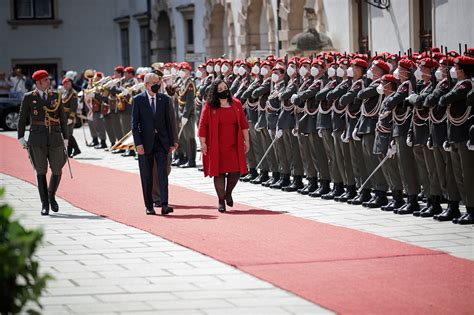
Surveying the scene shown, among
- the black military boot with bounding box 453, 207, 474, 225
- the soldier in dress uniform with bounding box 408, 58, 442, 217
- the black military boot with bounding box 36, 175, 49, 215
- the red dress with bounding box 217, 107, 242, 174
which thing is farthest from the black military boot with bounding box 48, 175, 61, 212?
the black military boot with bounding box 453, 207, 474, 225

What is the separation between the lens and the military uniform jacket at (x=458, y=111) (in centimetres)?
1340

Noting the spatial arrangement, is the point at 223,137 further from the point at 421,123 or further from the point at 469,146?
the point at 469,146

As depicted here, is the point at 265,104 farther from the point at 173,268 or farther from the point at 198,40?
the point at 198,40

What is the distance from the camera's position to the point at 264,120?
749 inches

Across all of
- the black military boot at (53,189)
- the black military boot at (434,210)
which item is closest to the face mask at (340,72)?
the black military boot at (434,210)

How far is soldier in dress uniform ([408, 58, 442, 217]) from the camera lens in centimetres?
1423

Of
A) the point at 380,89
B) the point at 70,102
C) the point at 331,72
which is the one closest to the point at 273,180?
the point at 331,72

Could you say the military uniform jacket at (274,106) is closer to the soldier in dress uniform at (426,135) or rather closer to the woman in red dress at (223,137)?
the woman in red dress at (223,137)

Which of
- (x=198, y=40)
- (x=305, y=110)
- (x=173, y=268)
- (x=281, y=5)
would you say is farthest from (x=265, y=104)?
(x=198, y=40)

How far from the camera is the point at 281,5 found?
103 feet

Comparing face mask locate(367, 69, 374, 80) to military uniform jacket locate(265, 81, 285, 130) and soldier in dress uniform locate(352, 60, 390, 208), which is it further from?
military uniform jacket locate(265, 81, 285, 130)

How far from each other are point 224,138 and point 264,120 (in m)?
3.43

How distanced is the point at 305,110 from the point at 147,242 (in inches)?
202

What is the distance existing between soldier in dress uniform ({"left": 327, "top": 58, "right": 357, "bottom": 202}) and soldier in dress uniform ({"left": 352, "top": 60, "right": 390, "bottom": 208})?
49cm
